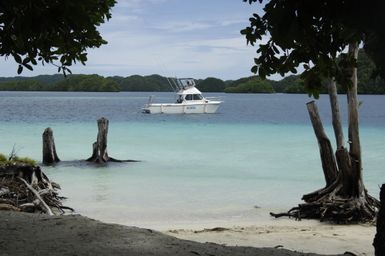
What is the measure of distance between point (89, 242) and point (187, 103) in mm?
50161

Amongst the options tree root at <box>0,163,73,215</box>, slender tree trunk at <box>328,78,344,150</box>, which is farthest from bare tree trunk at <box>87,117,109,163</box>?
slender tree trunk at <box>328,78,344,150</box>

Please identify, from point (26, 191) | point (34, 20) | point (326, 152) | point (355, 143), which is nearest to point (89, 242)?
point (34, 20)

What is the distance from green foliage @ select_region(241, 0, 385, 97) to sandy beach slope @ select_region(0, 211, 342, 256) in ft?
5.82

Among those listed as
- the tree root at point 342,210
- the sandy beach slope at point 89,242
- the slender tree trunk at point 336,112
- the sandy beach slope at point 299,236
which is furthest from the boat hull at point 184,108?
the sandy beach slope at point 89,242

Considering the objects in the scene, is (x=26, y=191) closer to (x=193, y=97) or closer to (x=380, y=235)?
(x=380, y=235)

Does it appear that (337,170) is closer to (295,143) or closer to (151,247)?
(151,247)

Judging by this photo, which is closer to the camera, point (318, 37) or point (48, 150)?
point (318, 37)

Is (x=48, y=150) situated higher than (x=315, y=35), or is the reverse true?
(x=315, y=35)

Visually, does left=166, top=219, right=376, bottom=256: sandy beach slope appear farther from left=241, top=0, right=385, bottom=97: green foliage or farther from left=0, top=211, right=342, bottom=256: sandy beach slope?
left=241, top=0, right=385, bottom=97: green foliage

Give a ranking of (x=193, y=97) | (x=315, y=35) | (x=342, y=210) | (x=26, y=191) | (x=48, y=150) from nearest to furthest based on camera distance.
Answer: (x=315, y=35)
(x=26, y=191)
(x=342, y=210)
(x=48, y=150)
(x=193, y=97)

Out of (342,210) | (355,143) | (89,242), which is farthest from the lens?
(355,143)

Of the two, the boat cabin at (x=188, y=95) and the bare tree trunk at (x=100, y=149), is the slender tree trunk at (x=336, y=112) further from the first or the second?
the boat cabin at (x=188, y=95)

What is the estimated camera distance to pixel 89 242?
546 centimetres

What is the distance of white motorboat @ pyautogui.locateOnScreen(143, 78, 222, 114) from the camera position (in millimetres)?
55500
